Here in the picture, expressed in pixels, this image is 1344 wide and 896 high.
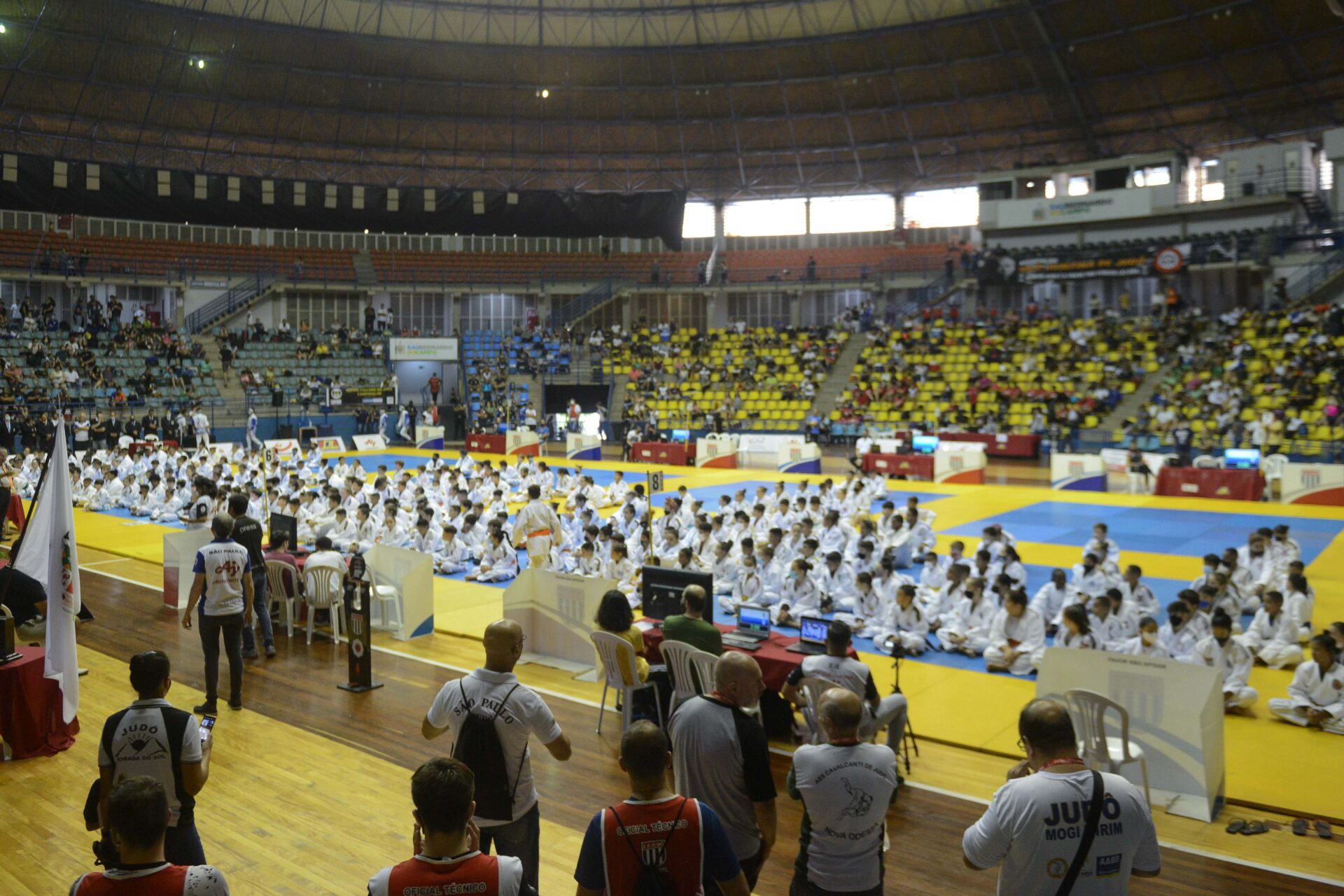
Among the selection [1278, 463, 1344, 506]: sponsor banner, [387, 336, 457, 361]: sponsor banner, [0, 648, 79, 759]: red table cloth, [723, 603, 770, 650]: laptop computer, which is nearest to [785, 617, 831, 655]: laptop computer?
[723, 603, 770, 650]: laptop computer

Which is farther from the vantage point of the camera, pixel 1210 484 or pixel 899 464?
pixel 899 464

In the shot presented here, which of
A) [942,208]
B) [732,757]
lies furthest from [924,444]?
[732,757]

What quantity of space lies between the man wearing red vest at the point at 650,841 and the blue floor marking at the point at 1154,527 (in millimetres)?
15494

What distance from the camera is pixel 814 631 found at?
8383 millimetres

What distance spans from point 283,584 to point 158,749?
25.1ft

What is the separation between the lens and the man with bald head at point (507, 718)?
4.64m

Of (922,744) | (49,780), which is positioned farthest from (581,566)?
(49,780)

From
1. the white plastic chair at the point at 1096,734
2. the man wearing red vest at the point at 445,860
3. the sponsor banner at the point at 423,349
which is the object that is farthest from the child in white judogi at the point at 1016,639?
the sponsor banner at the point at 423,349

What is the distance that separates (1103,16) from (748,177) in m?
17.6

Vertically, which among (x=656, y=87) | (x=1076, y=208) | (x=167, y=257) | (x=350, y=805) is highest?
(x=656, y=87)

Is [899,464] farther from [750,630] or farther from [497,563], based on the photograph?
[750,630]

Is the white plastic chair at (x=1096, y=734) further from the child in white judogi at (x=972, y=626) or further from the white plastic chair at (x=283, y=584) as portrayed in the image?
the white plastic chair at (x=283, y=584)

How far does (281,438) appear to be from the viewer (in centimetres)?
3719

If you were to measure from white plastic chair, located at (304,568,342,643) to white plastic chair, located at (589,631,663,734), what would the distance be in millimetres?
5085
